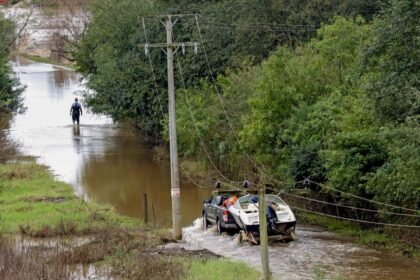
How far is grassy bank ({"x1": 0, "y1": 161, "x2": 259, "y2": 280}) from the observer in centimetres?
1850

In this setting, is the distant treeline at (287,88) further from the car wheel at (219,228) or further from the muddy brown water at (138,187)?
the car wheel at (219,228)

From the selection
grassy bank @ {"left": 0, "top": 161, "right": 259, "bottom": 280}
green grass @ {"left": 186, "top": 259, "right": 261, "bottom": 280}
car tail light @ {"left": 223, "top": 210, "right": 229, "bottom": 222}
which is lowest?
green grass @ {"left": 186, "top": 259, "right": 261, "bottom": 280}

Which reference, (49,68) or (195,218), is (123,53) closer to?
(195,218)

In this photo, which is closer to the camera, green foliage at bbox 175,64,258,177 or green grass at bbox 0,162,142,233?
green grass at bbox 0,162,142,233

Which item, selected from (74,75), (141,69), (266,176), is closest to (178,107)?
(141,69)

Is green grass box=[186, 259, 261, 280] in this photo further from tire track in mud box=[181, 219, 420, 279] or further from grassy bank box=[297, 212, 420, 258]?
grassy bank box=[297, 212, 420, 258]

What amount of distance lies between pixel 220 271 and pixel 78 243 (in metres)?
6.17

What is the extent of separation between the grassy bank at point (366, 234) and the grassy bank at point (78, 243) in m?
5.15

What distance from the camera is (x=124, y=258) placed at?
2022 centimetres

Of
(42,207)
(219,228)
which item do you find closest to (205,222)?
(219,228)

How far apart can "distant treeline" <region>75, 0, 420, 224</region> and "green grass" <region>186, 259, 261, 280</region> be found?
A: 466 centimetres

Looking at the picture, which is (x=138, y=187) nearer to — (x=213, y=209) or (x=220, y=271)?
(x=213, y=209)

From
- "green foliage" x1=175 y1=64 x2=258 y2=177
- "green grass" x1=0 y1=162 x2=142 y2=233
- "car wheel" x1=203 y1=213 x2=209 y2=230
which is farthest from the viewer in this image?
"green foliage" x1=175 y1=64 x2=258 y2=177

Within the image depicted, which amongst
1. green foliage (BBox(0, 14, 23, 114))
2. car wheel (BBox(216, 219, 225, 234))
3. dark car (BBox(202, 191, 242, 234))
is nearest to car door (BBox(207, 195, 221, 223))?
dark car (BBox(202, 191, 242, 234))
